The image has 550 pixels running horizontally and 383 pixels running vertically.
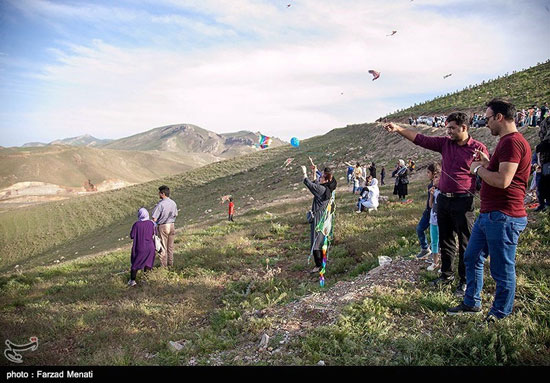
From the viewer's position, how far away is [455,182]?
195 inches

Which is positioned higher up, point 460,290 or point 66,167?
point 66,167

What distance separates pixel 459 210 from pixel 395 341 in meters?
2.24

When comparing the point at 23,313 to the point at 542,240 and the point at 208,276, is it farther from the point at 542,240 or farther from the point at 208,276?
the point at 542,240

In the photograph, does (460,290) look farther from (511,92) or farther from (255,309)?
(511,92)

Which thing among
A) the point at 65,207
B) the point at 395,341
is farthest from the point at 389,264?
the point at 65,207

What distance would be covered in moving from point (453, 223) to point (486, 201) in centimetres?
118

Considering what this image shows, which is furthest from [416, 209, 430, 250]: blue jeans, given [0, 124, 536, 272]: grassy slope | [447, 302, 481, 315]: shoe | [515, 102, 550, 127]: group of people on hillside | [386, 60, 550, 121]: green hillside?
[386, 60, 550, 121]: green hillside

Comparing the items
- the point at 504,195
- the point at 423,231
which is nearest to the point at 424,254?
the point at 423,231

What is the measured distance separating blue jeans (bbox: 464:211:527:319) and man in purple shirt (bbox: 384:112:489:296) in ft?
2.58

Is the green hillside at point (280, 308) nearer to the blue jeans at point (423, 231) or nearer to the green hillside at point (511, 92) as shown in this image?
the blue jeans at point (423, 231)

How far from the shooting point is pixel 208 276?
8.53m

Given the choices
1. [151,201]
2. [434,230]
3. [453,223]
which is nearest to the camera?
[453,223]

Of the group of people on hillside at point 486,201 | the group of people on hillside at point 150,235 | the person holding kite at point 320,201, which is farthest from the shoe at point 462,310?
the group of people on hillside at point 150,235

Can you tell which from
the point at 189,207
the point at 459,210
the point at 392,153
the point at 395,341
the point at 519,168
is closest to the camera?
the point at 519,168
